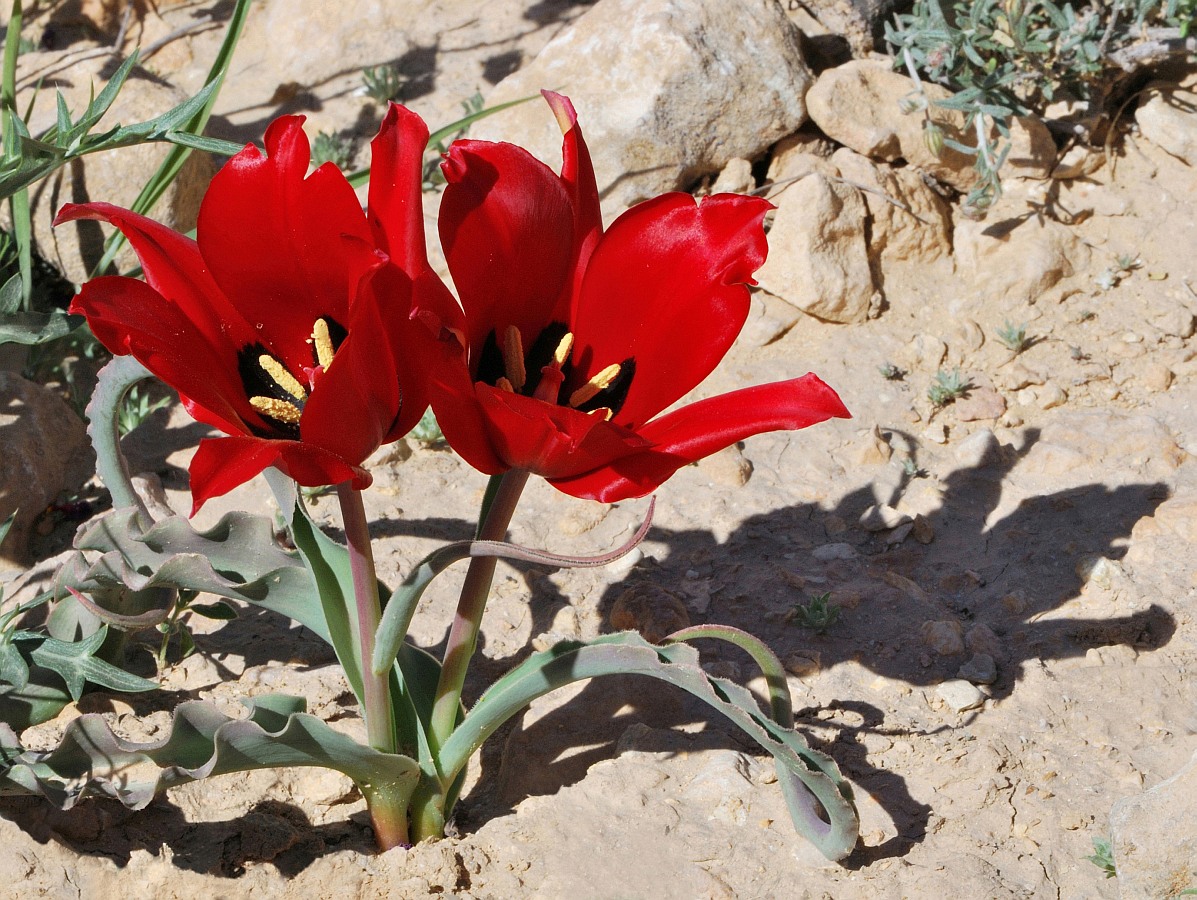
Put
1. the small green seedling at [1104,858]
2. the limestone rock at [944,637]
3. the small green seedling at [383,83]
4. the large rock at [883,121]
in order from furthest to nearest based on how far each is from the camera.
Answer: the small green seedling at [383,83] < the large rock at [883,121] < the limestone rock at [944,637] < the small green seedling at [1104,858]

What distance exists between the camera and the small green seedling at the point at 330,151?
411 centimetres

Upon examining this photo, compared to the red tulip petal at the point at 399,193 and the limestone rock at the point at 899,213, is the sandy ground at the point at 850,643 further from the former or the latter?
the red tulip petal at the point at 399,193

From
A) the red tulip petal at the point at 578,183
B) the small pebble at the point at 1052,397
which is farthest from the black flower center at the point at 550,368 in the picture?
the small pebble at the point at 1052,397

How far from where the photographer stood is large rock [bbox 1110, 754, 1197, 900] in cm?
189

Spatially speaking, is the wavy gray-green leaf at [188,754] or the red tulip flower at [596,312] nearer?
the red tulip flower at [596,312]

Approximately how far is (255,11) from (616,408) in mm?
3992

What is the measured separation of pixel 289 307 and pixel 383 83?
296 cm

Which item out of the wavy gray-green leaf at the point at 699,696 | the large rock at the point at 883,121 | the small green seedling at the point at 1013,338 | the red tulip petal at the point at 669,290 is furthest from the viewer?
the large rock at the point at 883,121

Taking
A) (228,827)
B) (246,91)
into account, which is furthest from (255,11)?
(228,827)

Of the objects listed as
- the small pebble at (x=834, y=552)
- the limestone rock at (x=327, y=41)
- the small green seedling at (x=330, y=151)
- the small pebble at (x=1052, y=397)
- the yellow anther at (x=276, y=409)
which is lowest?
the small pebble at (x=1052, y=397)

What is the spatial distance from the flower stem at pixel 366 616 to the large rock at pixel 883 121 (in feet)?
8.49

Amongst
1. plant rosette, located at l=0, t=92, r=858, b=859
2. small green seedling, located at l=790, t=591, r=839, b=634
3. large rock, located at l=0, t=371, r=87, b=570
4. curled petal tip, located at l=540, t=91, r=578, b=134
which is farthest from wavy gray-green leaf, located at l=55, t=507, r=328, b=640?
small green seedling, located at l=790, t=591, r=839, b=634

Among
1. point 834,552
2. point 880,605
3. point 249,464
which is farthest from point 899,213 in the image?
point 249,464

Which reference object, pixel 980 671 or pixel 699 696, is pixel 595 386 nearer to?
pixel 699 696
